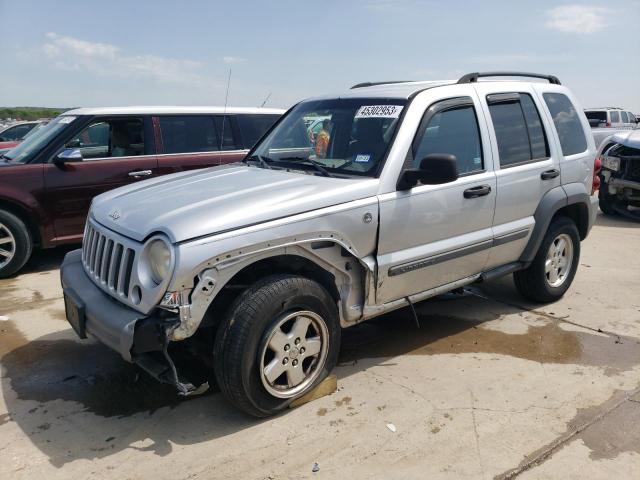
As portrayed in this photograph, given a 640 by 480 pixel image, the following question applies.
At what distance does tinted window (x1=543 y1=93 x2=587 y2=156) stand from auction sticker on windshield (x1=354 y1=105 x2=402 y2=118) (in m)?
1.76

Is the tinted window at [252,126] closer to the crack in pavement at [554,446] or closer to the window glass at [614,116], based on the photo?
the crack in pavement at [554,446]

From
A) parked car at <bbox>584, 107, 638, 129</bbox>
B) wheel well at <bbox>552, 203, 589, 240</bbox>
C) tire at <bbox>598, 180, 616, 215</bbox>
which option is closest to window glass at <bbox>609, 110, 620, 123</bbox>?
parked car at <bbox>584, 107, 638, 129</bbox>

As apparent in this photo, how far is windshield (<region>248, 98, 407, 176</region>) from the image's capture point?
3.68 meters

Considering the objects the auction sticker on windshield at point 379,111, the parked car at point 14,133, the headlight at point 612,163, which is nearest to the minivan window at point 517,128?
the auction sticker on windshield at point 379,111

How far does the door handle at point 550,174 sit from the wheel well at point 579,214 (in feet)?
1.36

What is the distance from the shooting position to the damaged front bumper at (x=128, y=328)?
110 inches

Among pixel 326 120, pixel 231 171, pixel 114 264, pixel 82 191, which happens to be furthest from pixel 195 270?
pixel 82 191

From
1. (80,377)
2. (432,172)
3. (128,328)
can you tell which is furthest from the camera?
(80,377)

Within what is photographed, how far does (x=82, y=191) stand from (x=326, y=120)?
345cm

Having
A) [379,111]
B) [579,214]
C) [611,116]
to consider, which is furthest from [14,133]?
[611,116]

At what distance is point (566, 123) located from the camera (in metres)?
4.90

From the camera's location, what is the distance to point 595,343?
429 cm

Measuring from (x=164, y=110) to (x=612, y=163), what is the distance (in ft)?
24.0

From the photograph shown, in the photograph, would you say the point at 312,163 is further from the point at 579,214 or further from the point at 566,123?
the point at 579,214
